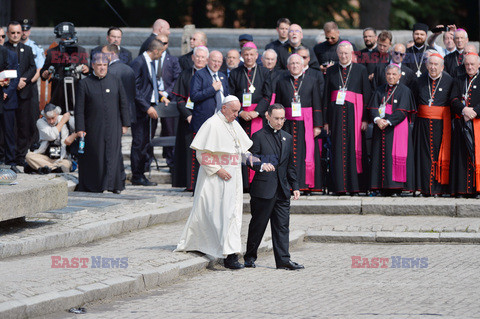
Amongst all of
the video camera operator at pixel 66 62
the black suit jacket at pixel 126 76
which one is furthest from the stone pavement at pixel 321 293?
the video camera operator at pixel 66 62

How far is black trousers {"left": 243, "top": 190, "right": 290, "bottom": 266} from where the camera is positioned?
462 inches

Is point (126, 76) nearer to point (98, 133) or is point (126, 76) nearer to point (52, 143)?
point (98, 133)

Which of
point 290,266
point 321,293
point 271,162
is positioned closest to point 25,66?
point 271,162

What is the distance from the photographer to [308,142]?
53.4ft

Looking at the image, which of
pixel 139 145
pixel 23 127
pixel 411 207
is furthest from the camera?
pixel 23 127

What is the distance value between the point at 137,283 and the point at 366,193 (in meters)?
6.56

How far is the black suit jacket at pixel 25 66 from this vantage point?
58.5 feet

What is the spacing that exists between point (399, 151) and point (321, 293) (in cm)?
606

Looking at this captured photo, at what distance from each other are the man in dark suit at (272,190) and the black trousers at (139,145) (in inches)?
214

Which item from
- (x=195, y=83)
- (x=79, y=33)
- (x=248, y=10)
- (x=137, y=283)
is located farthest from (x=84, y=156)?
(x=248, y=10)

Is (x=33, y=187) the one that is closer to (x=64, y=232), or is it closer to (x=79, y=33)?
(x=64, y=232)

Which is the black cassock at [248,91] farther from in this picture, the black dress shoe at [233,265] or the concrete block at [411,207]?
the black dress shoe at [233,265]

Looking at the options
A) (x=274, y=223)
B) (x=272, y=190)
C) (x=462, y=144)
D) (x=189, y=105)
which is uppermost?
(x=189, y=105)

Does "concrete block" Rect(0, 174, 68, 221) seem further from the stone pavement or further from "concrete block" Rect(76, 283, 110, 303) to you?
"concrete block" Rect(76, 283, 110, 303)
